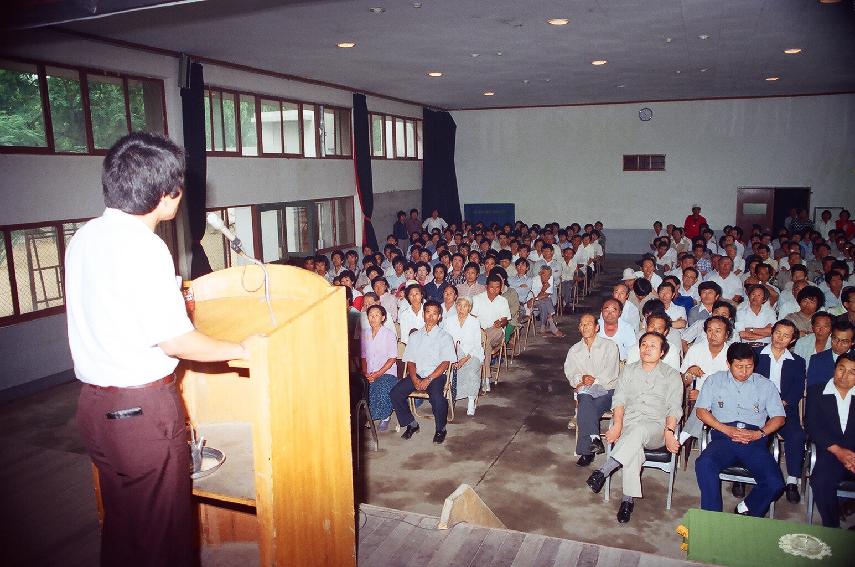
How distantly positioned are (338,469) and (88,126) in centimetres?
615

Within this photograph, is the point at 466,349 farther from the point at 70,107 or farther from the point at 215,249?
the point at 215,249

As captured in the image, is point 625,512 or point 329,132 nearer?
point 625,512

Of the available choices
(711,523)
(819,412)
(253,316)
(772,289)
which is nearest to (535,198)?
(772,289)

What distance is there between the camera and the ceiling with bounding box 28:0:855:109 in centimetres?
591

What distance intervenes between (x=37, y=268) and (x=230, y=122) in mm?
3314

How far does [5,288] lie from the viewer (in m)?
6.07

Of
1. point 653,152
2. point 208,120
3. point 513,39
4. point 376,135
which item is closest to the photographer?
point 513,39

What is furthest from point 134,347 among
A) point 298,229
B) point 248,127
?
point 298,229

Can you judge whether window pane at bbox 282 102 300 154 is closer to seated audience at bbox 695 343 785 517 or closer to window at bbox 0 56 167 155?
window at bbox 0 56 167 155

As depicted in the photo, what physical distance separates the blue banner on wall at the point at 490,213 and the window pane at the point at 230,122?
8806 millimetres

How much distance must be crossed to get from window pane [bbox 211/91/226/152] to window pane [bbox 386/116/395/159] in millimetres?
5554

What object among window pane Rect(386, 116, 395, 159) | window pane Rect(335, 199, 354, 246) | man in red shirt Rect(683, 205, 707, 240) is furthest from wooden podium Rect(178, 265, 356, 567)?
man in red shirt Rect(683, 205, 707, 240)

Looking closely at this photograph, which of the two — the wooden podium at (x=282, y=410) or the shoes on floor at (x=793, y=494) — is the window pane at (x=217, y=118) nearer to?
the wooden podium at (x=282, y=410)

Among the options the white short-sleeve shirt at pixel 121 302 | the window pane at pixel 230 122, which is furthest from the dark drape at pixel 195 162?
the white short-sleeve shirt at pixel 121 302
